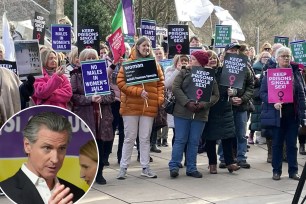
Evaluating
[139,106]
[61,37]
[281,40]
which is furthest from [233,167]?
[281,40]

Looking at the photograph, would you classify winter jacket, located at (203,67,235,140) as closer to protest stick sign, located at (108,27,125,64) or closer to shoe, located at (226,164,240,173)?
shoe, located at (226,164,240,173)

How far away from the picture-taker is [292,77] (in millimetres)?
9227

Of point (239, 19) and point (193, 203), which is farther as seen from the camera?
point (239, 19)

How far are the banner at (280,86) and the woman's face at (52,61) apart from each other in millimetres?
2956

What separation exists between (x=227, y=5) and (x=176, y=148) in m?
44.4

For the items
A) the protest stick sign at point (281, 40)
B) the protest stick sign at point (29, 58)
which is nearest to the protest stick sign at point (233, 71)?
the protest stick sign at point (29, 58)

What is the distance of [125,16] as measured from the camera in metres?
12.1

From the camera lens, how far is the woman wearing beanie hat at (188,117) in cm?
914

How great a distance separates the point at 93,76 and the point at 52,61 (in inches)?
24.8

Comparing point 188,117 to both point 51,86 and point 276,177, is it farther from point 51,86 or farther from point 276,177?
point 51,86

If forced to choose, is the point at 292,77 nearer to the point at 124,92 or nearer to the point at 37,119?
the point at 124,92

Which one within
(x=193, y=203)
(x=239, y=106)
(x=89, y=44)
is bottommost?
(x=193, y=203)

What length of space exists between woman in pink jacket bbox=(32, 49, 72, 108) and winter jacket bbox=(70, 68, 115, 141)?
17.5 inches

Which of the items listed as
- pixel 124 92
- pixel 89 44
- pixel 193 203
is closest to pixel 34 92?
pixel 124 92
